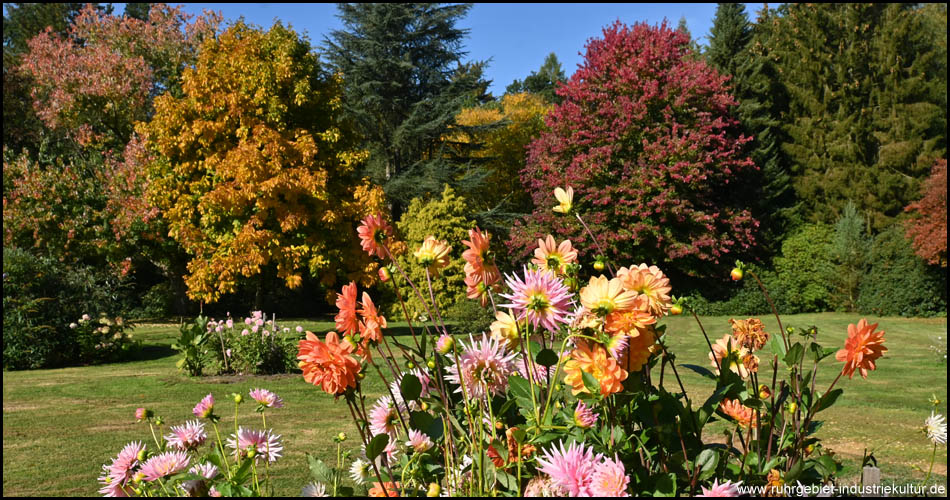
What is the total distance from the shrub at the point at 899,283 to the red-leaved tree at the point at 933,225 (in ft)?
2.02

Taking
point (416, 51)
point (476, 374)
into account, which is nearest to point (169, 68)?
point (416, 51)

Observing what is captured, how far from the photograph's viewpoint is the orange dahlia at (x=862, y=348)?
3.95 feet

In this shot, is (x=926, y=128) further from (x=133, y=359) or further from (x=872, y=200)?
(x=133, y=359)

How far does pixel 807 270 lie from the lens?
1553cm

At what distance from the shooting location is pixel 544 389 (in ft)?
4.29

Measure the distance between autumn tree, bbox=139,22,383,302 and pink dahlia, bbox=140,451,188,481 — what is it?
10.5 metres

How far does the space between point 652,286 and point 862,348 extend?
415 millimetres

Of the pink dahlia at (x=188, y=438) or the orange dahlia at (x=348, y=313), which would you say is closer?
the orange dahlia at (x=348, y=313)

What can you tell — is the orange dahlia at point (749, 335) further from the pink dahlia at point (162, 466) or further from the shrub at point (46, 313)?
the shrub at point (46, 313)

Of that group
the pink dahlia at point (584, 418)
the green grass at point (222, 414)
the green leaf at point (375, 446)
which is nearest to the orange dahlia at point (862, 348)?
the pink dahlia at point (584, 418)

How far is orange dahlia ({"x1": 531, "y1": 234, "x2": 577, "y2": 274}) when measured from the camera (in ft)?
4.32

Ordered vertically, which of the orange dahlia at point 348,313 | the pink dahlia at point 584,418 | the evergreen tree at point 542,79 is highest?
the evergreen tree at point 542,79

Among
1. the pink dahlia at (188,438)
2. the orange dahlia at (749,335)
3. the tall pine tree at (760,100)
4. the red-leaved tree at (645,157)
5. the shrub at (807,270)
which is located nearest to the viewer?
the pink dahlia at (188,438)

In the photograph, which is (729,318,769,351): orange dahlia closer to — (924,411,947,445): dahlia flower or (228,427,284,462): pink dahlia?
(924,411,947,445): dahlia flower
